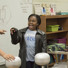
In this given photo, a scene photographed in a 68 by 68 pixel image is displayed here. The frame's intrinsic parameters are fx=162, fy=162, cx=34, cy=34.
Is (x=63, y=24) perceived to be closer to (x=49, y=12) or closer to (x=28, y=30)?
(x=49, y=12)

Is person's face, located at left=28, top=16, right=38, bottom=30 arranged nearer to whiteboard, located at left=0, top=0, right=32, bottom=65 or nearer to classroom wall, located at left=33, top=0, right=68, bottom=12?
whiteboard, located at left=0, top=0, right=32, bottom=65

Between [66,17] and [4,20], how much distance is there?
1.48 meters

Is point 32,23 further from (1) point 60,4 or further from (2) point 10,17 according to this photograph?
(1) point 60,4

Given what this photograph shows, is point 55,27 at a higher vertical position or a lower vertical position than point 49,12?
lower

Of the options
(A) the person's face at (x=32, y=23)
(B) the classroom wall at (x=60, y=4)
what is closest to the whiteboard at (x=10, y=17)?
(A) the person's face at (x=32, y=23)

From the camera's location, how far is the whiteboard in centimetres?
251

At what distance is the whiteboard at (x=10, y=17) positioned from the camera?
251 centimetres

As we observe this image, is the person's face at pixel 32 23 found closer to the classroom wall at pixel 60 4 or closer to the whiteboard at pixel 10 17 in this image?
the whiteboard at pixel 10 17

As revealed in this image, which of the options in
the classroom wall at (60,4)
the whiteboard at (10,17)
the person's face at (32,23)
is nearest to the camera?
the person's face at (32,23)

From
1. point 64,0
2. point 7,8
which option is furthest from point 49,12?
point 7,8

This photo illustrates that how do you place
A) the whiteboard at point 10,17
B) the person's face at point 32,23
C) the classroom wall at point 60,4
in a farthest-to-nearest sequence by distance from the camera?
the classroom wall at point 60,4
the whiteboard at point 10,17
the person's face at point 32,23

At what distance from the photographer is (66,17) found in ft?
11.3

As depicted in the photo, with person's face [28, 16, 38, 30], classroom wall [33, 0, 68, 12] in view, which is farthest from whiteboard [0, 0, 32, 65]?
classroom wall [33, 0, 68, 12]

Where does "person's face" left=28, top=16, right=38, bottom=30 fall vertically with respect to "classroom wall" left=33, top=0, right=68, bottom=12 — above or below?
below
